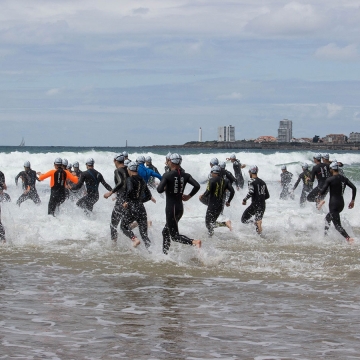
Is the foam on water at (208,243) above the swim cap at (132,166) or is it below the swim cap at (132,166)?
below

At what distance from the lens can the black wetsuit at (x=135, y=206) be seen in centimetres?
1181

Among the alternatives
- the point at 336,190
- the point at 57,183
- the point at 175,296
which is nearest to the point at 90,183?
the point at 57,183

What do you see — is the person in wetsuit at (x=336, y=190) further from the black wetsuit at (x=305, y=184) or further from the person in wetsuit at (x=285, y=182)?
the person in wetsuit at (x=285, y=182)

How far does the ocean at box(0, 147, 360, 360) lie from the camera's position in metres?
6.55

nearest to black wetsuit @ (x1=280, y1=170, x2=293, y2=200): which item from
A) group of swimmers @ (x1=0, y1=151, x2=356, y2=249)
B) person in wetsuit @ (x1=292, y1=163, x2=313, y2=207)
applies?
person in wetsuit @ (x1=292, y1=163, x2=313, y2=207)

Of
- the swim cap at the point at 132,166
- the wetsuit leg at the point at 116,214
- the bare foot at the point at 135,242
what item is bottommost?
the bare foot at the point at 135,242

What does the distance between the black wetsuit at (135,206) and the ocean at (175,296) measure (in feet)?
1.34

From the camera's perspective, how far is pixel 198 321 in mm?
7512

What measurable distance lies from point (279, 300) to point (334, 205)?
604 centimetres

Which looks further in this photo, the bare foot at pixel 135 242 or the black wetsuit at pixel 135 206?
the bare foot at pixel 135 242

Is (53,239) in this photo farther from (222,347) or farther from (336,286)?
(222,347)

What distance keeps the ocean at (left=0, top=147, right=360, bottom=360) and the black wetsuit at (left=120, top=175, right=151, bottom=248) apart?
408mm

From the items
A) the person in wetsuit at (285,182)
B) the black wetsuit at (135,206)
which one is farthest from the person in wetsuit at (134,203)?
the person in wetsuit at (285,182)

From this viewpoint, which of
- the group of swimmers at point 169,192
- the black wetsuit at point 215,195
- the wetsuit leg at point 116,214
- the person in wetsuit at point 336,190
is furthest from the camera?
the black wetsuit at point 215,195
